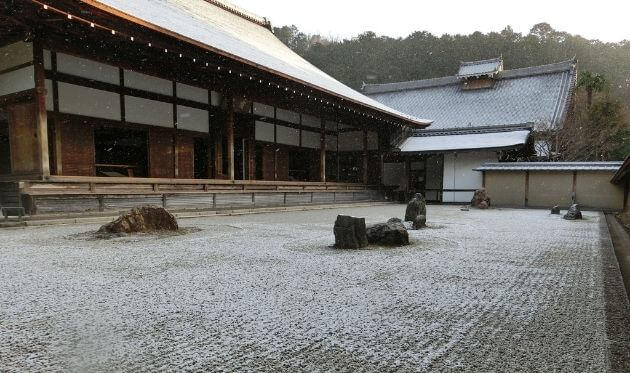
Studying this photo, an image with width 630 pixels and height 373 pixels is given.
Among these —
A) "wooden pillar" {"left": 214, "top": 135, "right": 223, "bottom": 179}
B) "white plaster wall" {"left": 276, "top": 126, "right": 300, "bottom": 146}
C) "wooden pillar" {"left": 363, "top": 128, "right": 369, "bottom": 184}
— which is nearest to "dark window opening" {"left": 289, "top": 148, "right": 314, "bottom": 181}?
"white plaster wall" {"left": 276, "top": 126, "right": 300, "bottom": 146}

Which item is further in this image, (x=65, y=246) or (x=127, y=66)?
(x=127, y=66)

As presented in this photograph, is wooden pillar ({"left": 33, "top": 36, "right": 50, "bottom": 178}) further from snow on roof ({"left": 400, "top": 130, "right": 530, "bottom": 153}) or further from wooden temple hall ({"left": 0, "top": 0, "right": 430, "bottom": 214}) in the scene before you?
snow on roof ({"left": 400, "top": 130, "right": 530, "bottom": 153})

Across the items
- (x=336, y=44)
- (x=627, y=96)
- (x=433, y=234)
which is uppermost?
(x=336, y=44)

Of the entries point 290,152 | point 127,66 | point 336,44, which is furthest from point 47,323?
point 336,44

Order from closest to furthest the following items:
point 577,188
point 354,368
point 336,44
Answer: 1. point 354,368
2. point 577,188
3. point 336,44

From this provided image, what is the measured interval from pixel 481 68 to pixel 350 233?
68.2ft

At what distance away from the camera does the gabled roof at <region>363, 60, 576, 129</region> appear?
57.8ft

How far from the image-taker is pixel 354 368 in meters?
1.32

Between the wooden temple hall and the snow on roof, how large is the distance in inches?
149

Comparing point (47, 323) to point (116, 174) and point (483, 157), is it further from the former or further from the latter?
point (483, 157)

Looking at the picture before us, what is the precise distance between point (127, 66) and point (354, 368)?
26.1 ft

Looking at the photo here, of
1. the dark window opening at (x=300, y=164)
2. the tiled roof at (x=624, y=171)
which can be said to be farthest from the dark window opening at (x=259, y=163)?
the tiled roof at (x=624, y=171)

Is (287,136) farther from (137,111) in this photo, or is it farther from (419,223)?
(419,223)

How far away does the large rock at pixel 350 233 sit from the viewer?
3.78 meters
